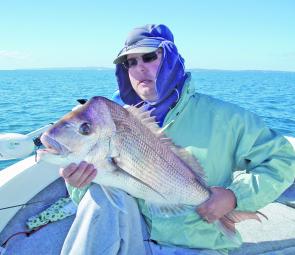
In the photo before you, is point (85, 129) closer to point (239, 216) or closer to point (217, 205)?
point (217, 205)

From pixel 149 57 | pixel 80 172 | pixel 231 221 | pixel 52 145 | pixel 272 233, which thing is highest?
pixel 149 57

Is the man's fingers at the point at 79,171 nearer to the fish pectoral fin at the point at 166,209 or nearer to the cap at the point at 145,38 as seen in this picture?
the fish pectoral fin at the point at 166,209

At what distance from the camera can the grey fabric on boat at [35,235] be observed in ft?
11.6

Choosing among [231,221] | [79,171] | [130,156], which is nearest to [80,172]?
[79,171]


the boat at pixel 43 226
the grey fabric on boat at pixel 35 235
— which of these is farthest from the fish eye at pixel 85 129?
the grey fabric on boat at pixel 35 235

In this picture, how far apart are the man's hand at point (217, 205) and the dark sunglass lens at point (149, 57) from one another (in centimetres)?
108

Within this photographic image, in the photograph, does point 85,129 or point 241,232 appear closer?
point 85,129

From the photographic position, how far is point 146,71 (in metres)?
2.92

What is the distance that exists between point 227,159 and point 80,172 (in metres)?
1.09

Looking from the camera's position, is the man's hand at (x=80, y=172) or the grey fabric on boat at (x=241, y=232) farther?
the grey fabric on boat at (x=241, y=232)

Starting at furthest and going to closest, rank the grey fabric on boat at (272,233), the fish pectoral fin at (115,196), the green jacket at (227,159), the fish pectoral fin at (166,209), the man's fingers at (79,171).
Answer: the grey fabric on boat at (272,233)
the green jacket at (227,159)
the fish pectoral fin at (166,209)
the fish pectoral fin at (115,196)
the man's fingers at (79,171)

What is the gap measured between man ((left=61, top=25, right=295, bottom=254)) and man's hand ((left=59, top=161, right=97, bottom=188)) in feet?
1.32

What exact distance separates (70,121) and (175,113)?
0.93 m

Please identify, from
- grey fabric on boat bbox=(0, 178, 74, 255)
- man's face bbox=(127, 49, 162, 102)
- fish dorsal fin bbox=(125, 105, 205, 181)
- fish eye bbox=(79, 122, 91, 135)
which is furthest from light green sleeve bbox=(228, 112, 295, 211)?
grey fabric on boat bbox=(0, 178, 74, 255)
